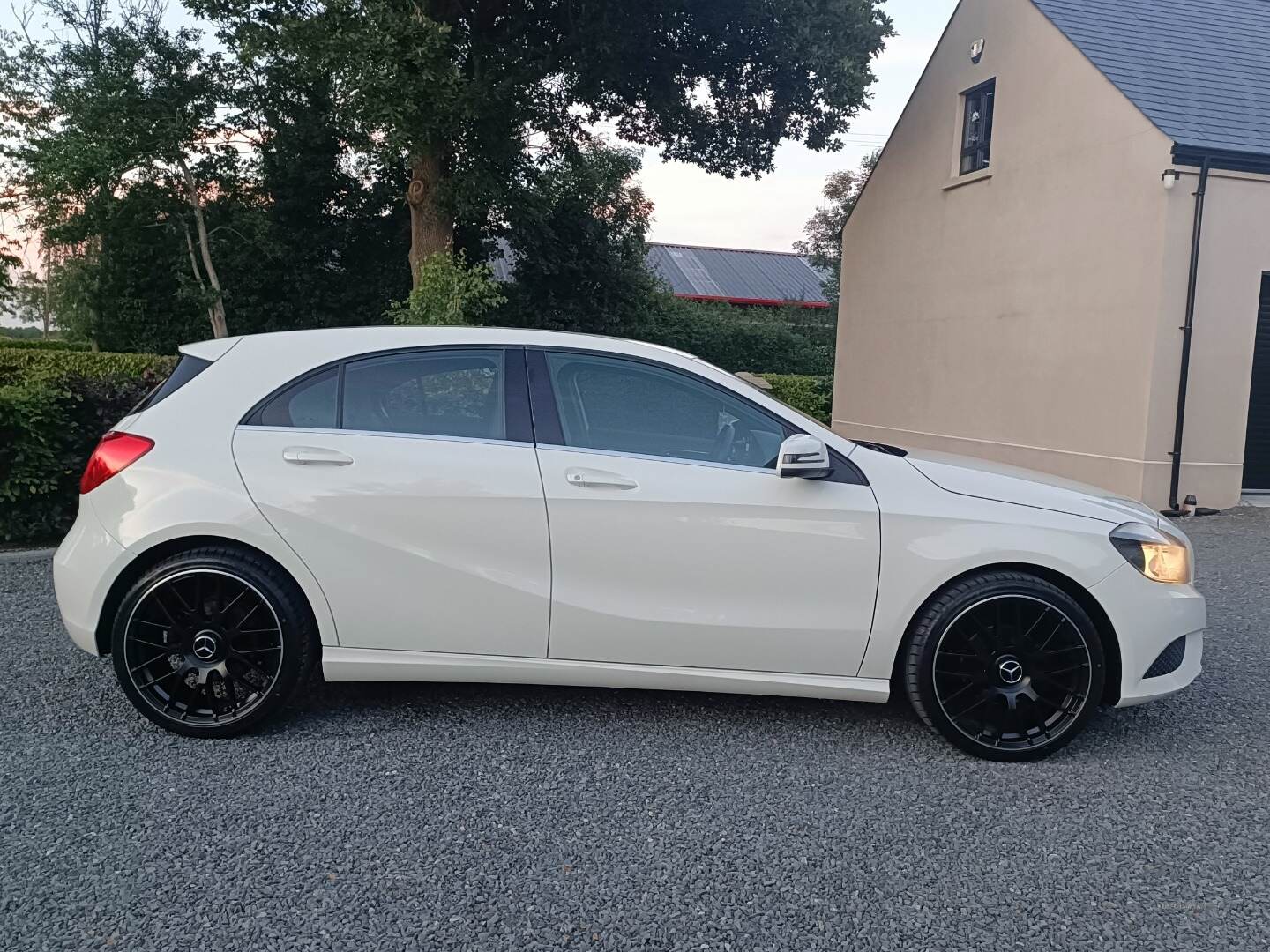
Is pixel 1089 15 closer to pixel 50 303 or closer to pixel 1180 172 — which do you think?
pixel 1180 172

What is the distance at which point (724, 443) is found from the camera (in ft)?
12.0

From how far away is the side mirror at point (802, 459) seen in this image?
3420 mm

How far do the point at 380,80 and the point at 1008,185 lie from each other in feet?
27.6

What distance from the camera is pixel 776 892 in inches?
104

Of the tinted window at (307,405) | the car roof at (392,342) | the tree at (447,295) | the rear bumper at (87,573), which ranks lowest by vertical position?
the rear bumper at (87,573)

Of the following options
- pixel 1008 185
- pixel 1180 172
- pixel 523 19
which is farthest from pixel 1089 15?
pixel 523 19

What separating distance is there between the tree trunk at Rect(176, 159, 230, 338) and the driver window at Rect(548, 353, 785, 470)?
16167mm

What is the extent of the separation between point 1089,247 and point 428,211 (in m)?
9.46

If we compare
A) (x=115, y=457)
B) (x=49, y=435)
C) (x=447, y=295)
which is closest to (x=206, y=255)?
(x=447, y=295)

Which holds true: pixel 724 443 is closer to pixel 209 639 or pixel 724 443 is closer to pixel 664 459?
pixel 664 459

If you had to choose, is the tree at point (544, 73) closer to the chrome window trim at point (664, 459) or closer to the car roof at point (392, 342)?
the car roof at point (392, 342)

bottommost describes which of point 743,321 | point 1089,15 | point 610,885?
point 610,885

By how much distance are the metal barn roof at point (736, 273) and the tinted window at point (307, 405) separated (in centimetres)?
3484

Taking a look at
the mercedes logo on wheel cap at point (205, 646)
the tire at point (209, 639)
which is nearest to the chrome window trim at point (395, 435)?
the tire at point (209, 639)
